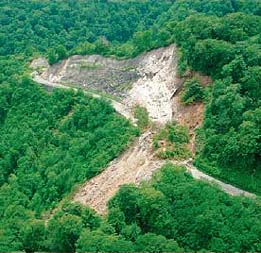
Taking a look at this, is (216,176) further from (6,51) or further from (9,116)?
(6,51)

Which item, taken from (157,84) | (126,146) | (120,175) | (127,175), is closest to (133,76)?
(157,84)

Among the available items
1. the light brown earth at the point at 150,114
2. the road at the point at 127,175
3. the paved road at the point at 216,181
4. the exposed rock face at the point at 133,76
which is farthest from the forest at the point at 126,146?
the exposed rock face at the point at 133,76

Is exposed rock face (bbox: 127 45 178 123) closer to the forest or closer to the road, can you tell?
the forest

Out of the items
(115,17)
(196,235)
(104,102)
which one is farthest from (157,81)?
(115,17)

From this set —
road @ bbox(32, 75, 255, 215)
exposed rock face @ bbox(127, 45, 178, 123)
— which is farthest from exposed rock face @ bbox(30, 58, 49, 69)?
road @ bbox(32, 75, 255, 215)

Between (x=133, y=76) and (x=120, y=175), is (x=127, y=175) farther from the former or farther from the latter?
(x=133, y=76)

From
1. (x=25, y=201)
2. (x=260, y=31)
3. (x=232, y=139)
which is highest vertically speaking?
(x=260, y=31)
